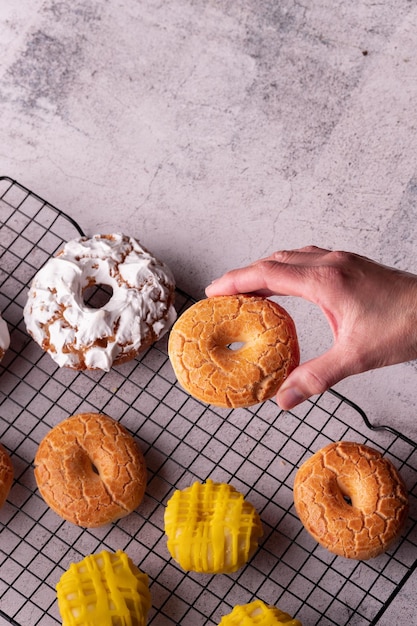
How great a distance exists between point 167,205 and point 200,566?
1.48 m

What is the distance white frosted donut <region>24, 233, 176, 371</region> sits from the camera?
280 cm

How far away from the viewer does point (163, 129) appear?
3.35m

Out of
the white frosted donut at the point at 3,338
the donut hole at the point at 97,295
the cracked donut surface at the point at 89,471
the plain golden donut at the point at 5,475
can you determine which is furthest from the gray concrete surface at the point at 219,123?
the plain golden donut at the point at 5,475

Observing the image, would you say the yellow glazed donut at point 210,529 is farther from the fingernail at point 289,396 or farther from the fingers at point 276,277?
the fingers at point 276,277

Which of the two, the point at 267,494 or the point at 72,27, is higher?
the point at 72,27

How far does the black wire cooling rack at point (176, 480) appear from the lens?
9.25 ft

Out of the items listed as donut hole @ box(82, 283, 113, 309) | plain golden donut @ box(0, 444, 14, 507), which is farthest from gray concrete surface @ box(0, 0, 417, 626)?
plain golden donut @ box(0, 444, 14, 507)

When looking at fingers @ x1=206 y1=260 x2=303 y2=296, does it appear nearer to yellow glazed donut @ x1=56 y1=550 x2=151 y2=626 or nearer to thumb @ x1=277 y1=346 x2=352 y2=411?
thumb @ x1=277 y1=346 x2=352 y2=411

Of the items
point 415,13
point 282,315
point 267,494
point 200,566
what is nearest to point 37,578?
point 200,566

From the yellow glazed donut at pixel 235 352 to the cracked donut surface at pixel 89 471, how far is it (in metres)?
0.57

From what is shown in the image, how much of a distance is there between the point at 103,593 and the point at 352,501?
36.4 inches

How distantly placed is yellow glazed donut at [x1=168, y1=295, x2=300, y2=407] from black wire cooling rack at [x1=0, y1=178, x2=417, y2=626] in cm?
69

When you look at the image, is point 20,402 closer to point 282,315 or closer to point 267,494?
point 267,494

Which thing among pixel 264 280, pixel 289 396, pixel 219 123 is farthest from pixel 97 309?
pixel 219 123
